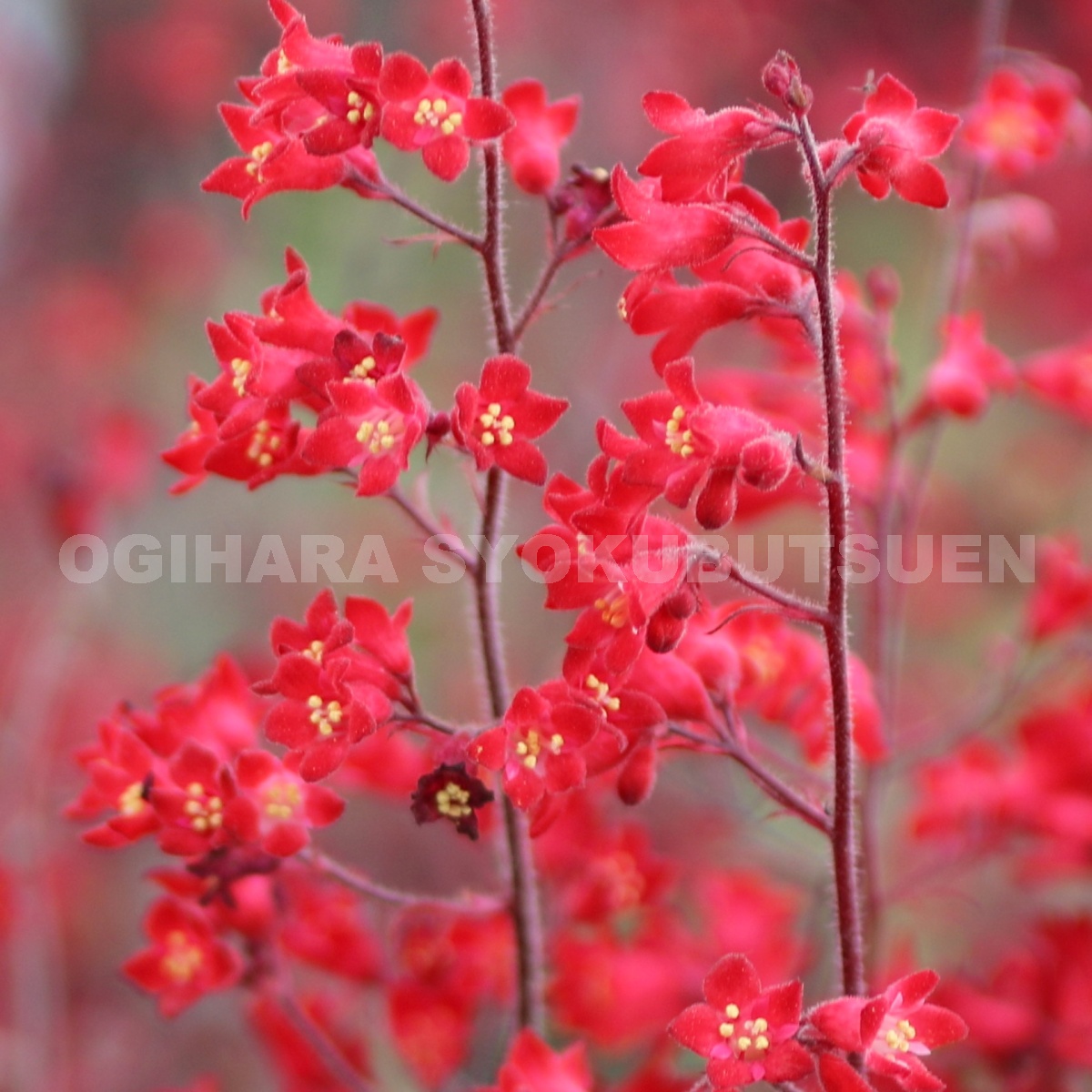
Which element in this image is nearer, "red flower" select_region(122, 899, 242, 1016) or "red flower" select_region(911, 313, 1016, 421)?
"red flower" select_region(122, 899, 242, 1016)

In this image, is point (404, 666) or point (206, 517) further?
point (206, 517)

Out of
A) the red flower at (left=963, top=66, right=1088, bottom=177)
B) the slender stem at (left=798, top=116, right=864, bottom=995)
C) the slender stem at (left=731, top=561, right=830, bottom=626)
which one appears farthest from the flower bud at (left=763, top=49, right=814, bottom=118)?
the red flower at (left=963, top=66, right=1088, bottom=177)

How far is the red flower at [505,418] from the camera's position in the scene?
76 cm

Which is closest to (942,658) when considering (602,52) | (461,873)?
(461,873)

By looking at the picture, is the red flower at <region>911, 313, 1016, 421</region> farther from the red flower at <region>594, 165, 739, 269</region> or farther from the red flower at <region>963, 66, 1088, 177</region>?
the red flower at <region>594, 165, 739, 269</region>

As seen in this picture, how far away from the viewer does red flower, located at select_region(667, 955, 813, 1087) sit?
71 cm

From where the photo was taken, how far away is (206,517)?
2.69 metres

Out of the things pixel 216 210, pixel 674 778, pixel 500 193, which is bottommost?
pixel 674 778

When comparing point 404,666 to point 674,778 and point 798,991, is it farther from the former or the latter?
point 674,778

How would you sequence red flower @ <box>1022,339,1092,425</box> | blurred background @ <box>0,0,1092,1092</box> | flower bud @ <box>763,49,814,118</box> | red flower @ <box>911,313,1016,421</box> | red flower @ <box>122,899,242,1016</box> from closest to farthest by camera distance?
flower bud @ <box>763,49,814,118</box> < red flower @ <box>122,899,242,1016</box> < red flower @ <box>911,313,1016,421</box> < red flower @ <box>1022,339,1092,425</box> < blurred background @ <box>0,0,1092,1092</box>

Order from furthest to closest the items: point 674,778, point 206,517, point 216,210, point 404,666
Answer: point 216,210
point 206,517
point 674,778
point 404,666

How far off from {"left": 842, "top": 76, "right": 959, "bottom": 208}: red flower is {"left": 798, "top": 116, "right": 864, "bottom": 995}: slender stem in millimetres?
31

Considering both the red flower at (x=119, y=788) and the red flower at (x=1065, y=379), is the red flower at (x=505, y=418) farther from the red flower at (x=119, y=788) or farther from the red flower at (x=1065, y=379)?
the red flower at (x=1065, y=379)

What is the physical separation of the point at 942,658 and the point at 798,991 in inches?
68.0
